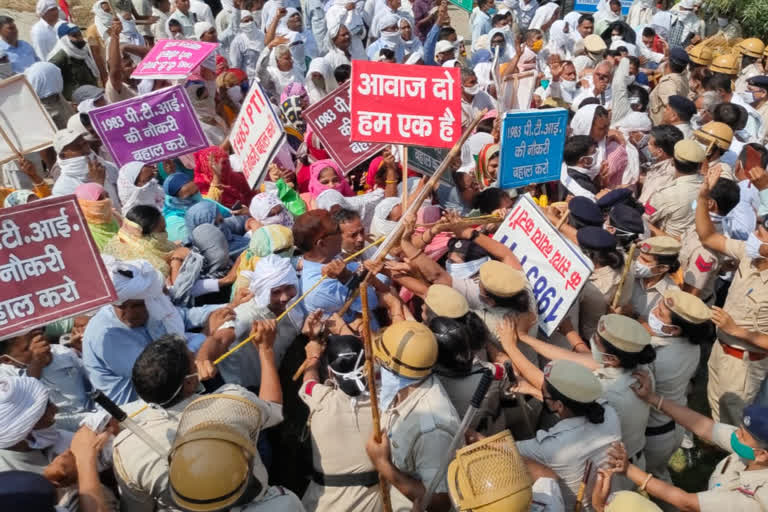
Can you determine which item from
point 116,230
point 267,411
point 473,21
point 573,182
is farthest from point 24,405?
point 473,21

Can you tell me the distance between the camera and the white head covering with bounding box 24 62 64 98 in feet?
23.8

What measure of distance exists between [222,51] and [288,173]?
547cm

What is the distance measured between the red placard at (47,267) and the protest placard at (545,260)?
110 inches

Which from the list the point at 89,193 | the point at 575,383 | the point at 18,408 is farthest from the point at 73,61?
the point at 575,383

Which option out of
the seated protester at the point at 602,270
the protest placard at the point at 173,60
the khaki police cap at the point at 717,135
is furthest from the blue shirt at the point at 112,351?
the khaki police cap at the point at 717,135

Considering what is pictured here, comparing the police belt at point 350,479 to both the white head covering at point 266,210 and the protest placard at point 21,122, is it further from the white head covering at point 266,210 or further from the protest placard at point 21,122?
the protest placard at point 21,122

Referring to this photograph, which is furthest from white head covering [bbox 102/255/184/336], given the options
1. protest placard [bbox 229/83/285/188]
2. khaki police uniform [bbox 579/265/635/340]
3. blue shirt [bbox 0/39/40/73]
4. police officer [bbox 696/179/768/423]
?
blue shirt [bbox 0/39/40/73]

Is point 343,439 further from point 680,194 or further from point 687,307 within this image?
point 680,194

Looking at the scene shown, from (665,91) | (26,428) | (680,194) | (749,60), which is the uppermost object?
(26,428)

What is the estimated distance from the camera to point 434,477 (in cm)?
269

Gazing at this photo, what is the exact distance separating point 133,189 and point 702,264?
4.93m

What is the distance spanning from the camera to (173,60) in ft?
22.7

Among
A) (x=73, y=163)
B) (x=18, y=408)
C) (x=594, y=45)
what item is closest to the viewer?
(x=18, y=408)

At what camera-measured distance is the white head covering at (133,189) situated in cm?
521
